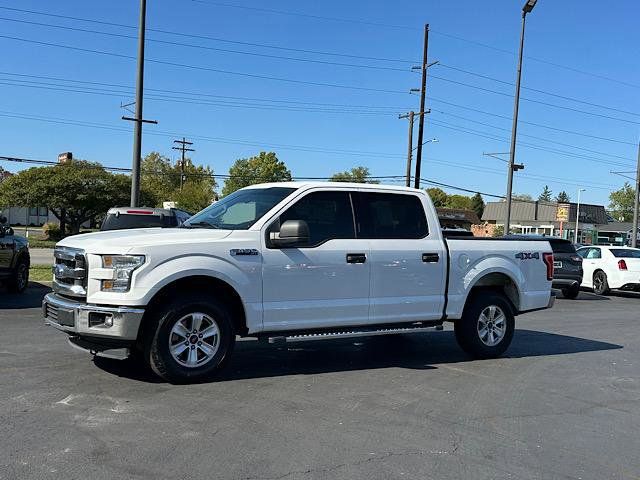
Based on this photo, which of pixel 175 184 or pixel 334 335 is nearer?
pixel 334 335

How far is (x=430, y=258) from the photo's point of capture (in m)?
7.46

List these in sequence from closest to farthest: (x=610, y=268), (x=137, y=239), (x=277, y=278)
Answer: (x=137, y=239)
(x=277, y=278)
(x=610, y=268)

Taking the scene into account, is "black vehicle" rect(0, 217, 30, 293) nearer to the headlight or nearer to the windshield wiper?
the windshield wiper

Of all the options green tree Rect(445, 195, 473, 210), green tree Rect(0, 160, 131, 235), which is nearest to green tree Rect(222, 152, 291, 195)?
green tree Rect(0, 160, 131, 235)

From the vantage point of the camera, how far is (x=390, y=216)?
743 cm

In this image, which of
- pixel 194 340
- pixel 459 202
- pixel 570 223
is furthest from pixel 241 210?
pixel 459 202

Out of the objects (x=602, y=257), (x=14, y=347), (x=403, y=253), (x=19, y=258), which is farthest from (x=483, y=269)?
(x=602, y=257)

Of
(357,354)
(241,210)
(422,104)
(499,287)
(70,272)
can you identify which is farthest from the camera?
(422,104)

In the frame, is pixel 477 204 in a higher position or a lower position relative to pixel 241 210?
higher

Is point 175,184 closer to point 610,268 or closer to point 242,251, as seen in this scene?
point 610,268

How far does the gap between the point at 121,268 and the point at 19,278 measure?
28.2ft

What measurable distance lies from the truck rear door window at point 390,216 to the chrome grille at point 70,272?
9.68 ft

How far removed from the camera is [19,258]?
13125 mm

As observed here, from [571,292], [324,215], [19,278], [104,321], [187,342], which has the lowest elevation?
[571,292]
